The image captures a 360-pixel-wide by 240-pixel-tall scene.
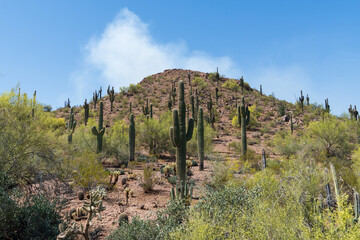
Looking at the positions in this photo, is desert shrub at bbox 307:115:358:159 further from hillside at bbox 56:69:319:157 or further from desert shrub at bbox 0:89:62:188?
desert shrub at bbox 0:89:62:188

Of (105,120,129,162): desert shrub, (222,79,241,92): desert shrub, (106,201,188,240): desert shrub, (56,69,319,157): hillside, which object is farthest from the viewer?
(222,79,241,92): desert shrub

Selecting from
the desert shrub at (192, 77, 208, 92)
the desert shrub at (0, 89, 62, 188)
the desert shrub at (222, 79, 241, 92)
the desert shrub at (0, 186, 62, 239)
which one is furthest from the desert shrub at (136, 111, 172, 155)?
the desert shrub at (222, 79, 241, 92)

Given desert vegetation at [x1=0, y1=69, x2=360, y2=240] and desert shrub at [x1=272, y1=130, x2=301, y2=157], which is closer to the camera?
desert vegetation at [x1=0, y1=69, x2=360, y2=240]

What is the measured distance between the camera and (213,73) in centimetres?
6488

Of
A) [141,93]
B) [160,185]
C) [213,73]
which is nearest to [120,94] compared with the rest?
[141,93]

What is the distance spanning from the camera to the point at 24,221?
650cm

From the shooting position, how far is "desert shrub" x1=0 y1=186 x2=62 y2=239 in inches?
242

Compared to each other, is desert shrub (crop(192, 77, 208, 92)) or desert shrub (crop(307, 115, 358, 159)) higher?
desert shrub (crop(192, 77, 208, 92))

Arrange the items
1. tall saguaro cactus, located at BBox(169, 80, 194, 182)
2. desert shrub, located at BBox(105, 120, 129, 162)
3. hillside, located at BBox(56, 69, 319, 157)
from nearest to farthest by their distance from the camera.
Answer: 1. tall saguaro cactus, located at BBox(169, 80, 194, 182)
2. desert shrub, located at BBox(105, 120, 129, 162)
3. hillside, located at BBox(56, 69, 319, 157)

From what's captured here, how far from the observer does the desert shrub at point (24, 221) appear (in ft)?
20.2

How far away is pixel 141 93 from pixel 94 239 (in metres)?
49.5

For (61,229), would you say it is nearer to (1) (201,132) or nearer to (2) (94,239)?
A: (2) (94,239)

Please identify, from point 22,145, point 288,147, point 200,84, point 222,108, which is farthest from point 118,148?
point 200,84

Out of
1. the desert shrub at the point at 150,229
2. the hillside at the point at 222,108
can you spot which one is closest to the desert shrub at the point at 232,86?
the hillside at the point at 222,108
